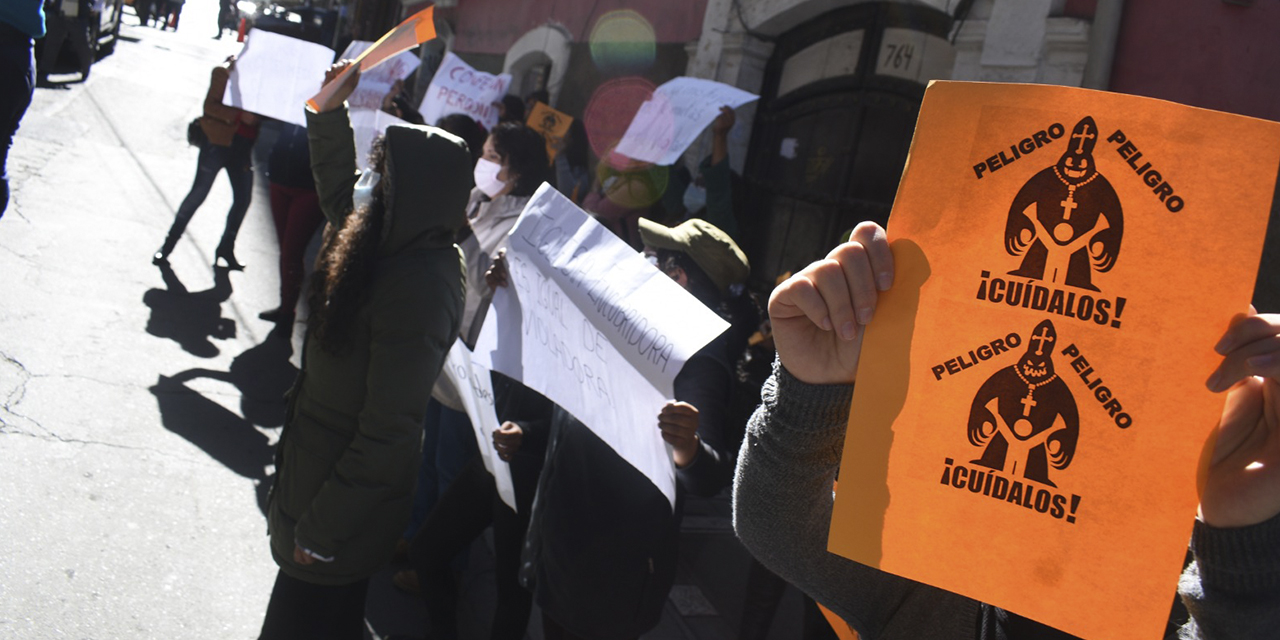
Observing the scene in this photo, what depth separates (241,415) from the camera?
527 cm

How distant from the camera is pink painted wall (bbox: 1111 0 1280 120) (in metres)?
3.91

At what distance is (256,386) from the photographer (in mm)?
5777

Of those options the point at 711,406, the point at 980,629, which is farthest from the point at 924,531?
the point at 711,406

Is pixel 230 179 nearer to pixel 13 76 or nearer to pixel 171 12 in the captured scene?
pixel 13 76

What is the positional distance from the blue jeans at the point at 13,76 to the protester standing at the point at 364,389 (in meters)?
2.40

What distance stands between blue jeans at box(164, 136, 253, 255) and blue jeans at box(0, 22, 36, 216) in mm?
2930

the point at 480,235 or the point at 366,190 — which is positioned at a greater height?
the point at 366,190

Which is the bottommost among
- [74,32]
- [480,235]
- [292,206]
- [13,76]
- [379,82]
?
[292,206]

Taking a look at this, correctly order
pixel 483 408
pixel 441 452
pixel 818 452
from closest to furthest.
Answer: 1. pixel 818 452
2. pixel 483 408
3. pixel 441 452

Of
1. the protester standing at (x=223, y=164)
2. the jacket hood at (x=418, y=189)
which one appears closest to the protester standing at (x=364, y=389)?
the jacket hood at (x=418, y=189)

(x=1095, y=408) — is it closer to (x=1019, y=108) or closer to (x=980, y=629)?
(x=1019, y=108)

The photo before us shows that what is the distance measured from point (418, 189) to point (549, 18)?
33.2ft

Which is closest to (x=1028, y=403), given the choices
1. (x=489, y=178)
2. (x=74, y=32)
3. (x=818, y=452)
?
(x=818, y=452)

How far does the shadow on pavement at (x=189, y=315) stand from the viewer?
616cm
